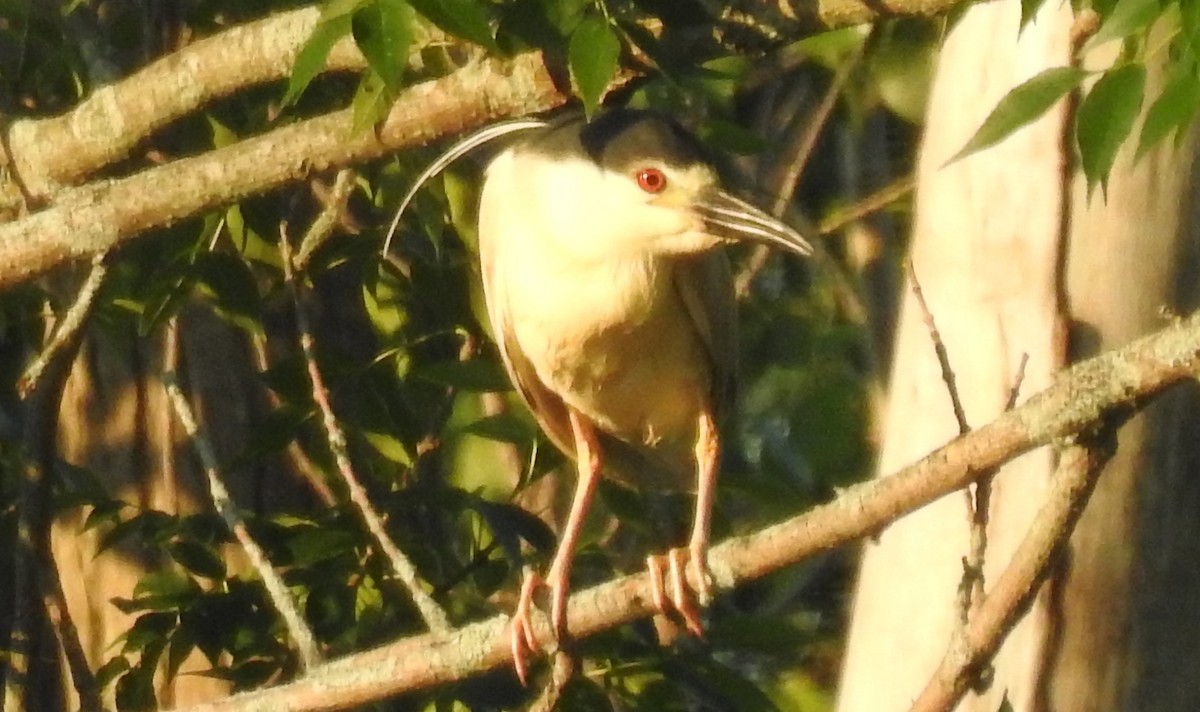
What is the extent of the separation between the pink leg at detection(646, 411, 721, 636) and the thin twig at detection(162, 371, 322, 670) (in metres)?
0.47

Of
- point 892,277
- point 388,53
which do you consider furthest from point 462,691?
point 892,277

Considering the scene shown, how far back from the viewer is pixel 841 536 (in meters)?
1.92

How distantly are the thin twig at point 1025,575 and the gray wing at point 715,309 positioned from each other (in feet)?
2.86

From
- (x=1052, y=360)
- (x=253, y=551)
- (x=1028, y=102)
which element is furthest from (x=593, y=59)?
(x=253, y=551)

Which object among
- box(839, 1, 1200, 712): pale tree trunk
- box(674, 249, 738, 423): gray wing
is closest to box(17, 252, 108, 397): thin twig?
box(674, 249, 738, 423): gray wing

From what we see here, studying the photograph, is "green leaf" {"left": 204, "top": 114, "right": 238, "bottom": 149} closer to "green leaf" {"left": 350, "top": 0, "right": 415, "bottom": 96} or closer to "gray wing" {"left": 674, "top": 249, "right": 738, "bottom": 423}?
"gray wing" {"left": 674, "top": 249, "right": 738, "bottom": 423}

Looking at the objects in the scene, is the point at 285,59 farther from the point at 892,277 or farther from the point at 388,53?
the point at 892,277

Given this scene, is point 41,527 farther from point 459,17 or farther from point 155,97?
point 459,17

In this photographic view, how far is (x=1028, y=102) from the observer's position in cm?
171

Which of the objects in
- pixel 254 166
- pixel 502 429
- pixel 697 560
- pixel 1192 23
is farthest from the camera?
pixel 502 429

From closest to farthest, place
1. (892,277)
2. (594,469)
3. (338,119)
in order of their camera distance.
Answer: (338,119) → (594,469) → (892,277)

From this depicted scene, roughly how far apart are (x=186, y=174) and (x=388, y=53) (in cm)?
56

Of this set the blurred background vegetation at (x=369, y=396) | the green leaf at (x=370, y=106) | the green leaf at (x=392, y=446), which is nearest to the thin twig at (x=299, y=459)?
the blurred background vegetation at (x=369, y=396)

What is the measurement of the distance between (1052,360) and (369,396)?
44.1 inches
